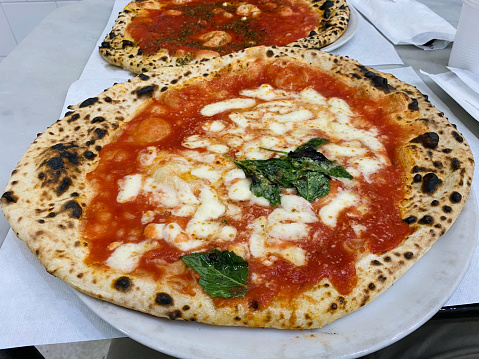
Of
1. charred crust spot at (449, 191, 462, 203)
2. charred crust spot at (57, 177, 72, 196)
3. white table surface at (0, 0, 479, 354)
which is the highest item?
charred crust spot at (57, 177, 72, 196)

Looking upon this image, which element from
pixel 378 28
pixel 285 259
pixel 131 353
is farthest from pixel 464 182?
pixel 378 28

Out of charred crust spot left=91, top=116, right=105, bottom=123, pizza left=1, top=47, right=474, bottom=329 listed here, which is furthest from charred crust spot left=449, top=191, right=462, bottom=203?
charred crust spot left=91, top=116, right=105, bottom=123

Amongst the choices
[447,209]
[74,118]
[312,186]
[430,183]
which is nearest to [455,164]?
[430,183]

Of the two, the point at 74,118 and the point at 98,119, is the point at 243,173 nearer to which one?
the point at 98,119

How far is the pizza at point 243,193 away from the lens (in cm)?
145

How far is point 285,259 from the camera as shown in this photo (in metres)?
1.57

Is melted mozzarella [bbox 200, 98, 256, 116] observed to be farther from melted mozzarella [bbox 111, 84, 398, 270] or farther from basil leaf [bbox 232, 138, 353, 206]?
basil leaf [bbox 232, 138, 353, 206]

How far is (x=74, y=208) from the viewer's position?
5.74ft

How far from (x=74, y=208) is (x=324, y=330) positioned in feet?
3.57

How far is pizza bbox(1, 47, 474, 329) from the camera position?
57.2 inches

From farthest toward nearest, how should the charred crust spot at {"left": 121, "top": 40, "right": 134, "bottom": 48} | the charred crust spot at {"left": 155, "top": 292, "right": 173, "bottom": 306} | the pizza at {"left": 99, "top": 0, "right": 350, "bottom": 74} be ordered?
1. the charred crust spot at {"left": 121, "top": 40, "right": 134, "bottom": 48}
2. the pizza at {"left": 99, "top": 0, "right": 350, "bottom": 74}
3. the charred crust spot at {"left": 155, "top": 292, "right": 173, "bottom": 306}

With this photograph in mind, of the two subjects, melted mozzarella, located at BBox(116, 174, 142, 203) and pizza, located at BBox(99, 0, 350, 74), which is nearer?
melted mozzarella, located at BBox(116, 174, 142, 203)

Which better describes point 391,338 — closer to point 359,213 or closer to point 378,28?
point 359,213

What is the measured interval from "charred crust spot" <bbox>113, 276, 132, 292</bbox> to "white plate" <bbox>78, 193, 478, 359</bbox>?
2.5 inches
